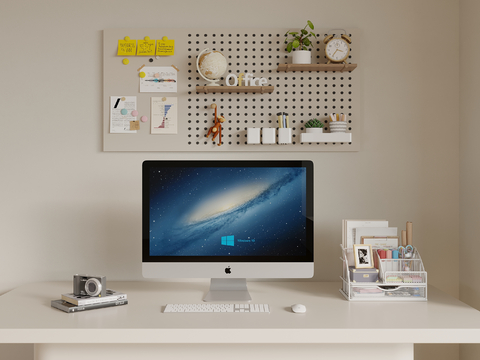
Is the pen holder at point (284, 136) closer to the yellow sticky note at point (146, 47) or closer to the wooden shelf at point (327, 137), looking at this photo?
the wooden shelf at point (327, 137)

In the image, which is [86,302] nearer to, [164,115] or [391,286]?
[164,115]

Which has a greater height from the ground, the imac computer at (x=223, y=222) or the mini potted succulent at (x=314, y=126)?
Answer: the mini potted succulent at (x=314, y=126)

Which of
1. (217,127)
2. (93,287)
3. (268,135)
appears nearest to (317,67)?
(268,135)

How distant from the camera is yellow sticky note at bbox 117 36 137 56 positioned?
1.79 meters

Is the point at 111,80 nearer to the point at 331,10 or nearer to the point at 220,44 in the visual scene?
the point at 220,44

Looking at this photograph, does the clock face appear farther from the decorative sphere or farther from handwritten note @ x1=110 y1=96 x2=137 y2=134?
handwritten note @ x1=110 y1=96 x2=137 y2=134

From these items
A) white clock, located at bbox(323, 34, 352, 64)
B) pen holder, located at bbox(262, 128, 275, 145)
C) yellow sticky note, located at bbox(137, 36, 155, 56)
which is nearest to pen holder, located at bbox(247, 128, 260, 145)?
pen holder, located at bbox(262, 128, 275, 145)

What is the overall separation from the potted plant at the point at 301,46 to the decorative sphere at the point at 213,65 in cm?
29

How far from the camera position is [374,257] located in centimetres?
152

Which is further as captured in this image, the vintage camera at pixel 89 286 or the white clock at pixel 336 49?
the white clock at pixel 336 49

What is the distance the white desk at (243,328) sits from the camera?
1.15m

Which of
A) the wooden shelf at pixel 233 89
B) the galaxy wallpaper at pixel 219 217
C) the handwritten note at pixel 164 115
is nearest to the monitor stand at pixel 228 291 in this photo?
the galaxy wallpaper at pixel 219 217

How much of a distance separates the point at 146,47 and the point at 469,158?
4.77 ft

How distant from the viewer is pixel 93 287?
1382 mm
